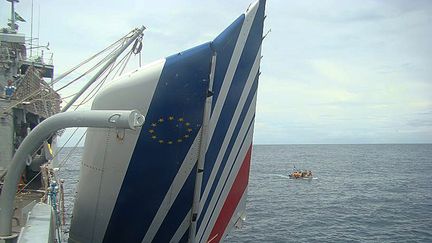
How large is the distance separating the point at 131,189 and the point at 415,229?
2834 centimetres

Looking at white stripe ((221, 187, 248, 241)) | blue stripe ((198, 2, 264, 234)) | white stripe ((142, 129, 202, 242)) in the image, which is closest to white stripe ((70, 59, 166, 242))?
white stripe ((142, 129, 202, 242))

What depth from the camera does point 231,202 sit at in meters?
9.74

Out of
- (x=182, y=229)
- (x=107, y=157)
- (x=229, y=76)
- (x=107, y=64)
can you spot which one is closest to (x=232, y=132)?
(x=229, y=76)

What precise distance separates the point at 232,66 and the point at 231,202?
3807mm

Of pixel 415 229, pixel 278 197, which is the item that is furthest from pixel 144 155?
pixel 278 197

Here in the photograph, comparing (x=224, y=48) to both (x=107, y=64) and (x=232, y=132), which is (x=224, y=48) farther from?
(x=107, y=64)

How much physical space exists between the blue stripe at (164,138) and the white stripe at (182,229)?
75 cm

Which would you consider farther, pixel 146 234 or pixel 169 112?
pixel 146 234

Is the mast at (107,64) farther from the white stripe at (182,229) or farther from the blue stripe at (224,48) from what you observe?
the white stripe at (182,229)

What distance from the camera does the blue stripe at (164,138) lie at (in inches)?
301

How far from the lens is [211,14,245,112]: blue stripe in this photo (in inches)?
313

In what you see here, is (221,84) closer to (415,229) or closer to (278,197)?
(415,229)

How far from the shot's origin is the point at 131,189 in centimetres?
796

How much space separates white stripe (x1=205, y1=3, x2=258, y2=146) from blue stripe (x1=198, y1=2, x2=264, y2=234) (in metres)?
0.13
